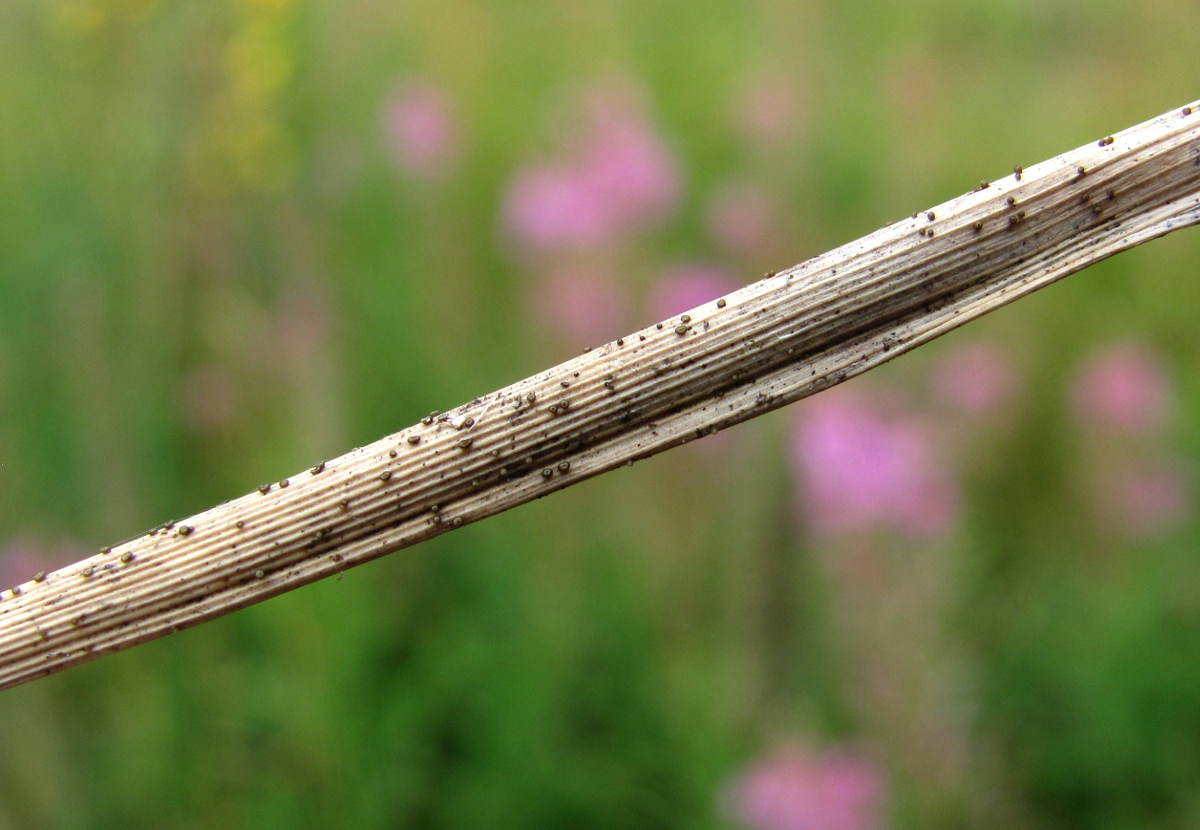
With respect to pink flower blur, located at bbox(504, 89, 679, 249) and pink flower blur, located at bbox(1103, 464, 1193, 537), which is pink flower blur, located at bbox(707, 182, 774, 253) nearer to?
pink flower blur, located at bbox(504, 89, 679, 249)

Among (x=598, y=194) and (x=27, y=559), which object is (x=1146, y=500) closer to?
(x=598, y=194)

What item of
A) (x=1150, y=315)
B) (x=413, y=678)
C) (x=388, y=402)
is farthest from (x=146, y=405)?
(x=1150, y=315)

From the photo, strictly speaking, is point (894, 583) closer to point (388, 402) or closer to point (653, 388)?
point (388, 402)

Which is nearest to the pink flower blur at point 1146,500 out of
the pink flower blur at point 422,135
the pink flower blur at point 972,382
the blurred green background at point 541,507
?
the blurred green background at point 541,507

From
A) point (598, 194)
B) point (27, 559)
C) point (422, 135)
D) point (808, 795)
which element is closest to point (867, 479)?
point (808, 795)

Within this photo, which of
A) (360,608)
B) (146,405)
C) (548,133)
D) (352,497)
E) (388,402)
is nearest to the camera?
(352,497)

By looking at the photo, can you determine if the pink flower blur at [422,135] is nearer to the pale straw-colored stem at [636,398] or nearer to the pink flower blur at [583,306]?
the pink flower blur at [583,306]
